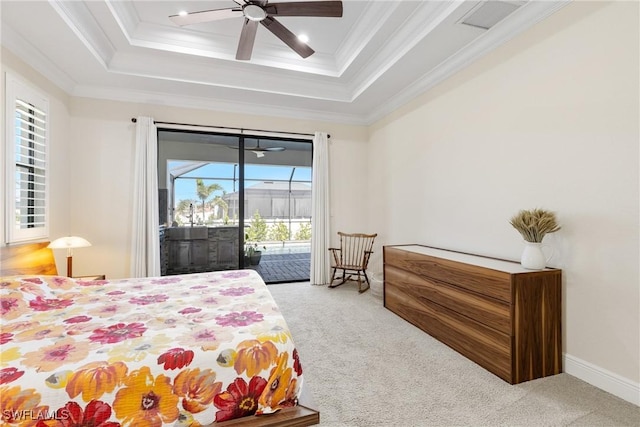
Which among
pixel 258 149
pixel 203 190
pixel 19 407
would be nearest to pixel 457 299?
pixel 19 407

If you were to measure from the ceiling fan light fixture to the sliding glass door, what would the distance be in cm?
248

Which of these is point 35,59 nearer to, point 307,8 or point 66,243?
point 66,243

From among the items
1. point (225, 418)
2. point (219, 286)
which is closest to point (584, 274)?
point (225, 418)

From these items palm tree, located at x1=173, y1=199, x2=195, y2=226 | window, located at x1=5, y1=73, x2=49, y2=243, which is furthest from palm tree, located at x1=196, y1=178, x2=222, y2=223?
window, located at x1=5, y1=73, x2=49, y2=243

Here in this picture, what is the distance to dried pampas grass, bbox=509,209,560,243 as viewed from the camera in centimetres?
212

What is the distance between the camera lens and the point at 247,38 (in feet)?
8.30

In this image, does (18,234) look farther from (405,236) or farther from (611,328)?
(611,328)

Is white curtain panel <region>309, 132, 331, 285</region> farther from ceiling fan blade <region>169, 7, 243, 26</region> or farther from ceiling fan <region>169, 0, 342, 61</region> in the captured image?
ceiling fan blade <region>169, 7, 243, 26</region>

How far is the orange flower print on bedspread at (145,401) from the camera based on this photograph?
122cm

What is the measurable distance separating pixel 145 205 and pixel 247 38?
261 cm

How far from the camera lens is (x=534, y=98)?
240 cm

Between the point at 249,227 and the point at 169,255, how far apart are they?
124 cm

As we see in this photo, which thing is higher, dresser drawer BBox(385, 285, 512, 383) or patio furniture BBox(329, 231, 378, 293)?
patio furniture BBox(329, 231, 378, 293)

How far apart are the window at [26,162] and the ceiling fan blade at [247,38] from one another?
6.69 feet
